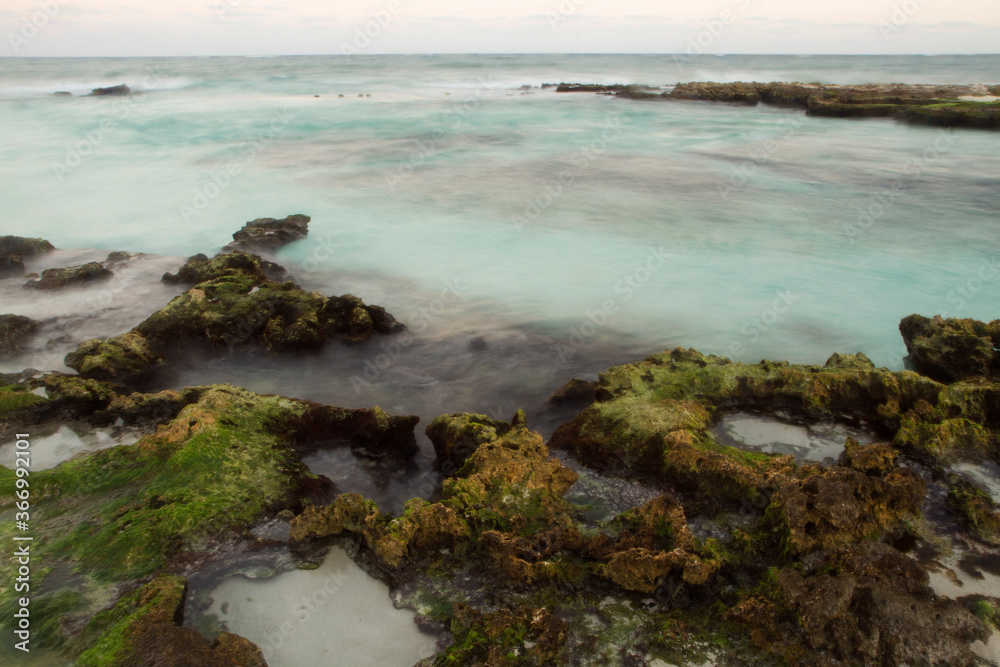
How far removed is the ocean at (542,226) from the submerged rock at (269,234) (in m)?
0.31

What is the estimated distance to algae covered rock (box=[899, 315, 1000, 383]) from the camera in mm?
5711

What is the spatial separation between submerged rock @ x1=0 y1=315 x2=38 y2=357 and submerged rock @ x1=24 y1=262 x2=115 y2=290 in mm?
1775

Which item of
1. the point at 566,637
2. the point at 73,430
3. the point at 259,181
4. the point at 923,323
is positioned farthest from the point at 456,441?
the point at 259,181

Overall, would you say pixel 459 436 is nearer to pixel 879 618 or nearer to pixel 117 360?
pixel 879 618

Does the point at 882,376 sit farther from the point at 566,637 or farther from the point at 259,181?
the point at 259,181

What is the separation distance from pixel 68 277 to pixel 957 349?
38.7ft

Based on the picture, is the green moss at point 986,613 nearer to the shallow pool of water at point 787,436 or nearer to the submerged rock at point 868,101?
the shallow pool of water at point 787,436

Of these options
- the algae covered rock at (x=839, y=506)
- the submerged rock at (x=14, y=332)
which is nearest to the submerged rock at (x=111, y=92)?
the submerged rock at (x=14, y=332)

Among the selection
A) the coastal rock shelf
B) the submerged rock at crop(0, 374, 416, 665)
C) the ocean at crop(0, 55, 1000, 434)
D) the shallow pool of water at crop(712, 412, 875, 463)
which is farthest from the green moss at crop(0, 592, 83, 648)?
the shallow pool of water at crop(712, 412, 875, 463)

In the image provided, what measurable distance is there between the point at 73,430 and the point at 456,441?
3446 mm

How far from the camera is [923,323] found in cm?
644

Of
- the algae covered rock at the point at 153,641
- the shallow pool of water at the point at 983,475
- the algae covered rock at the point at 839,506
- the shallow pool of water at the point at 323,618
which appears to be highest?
the algae covered rock at the point at 839,506

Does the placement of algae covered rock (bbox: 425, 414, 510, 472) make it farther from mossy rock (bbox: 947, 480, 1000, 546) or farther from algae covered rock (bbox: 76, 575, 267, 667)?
mossy rock (bbox: 947, 480, 1000, 546)

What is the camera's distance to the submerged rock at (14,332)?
7.10m
